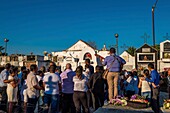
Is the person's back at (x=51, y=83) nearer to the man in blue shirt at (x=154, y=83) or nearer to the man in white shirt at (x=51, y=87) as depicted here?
the man in white shirt at (x=51, y=87)

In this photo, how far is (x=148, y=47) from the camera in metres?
32.3

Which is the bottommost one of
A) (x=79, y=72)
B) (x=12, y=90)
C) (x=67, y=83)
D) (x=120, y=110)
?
(x=120, y=110)

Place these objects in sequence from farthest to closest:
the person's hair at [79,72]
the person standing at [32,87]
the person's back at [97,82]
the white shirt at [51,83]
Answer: the person's back at [97,82]
the white shirt at [51,83]
the person's hair at [79,72]
the person standing at [32,87]

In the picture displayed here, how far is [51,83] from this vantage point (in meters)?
8.87

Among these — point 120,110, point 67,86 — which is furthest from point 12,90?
point 120,110

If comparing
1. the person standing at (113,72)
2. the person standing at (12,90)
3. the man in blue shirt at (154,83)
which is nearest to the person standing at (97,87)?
the person standing at (113,72)

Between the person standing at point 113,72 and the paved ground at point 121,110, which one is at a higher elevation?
the person standing at point 113,72

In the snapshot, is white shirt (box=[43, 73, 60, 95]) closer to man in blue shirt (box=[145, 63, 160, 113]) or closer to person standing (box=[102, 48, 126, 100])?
person standing (box=[102, 48, 126, 100])

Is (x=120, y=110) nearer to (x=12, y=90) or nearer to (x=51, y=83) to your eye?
(x=51, y=83)

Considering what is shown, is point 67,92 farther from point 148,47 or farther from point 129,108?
point 148,47

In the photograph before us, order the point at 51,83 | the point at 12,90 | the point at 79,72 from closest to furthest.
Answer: the point at 79,72 → the point at 51,83 → the point at 12,90

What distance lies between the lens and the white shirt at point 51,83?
8.86 m

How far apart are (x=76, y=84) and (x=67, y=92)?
1070 mm

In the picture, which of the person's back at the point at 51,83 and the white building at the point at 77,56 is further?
the white building at the point at 77,56
